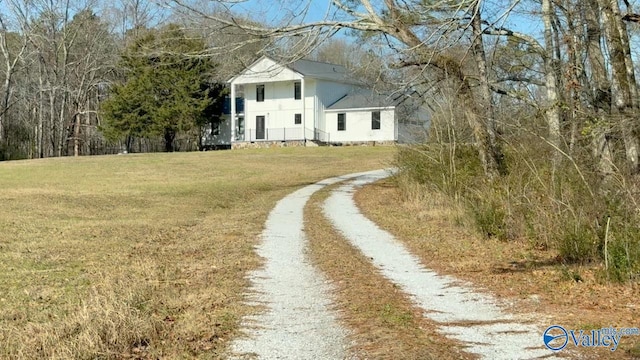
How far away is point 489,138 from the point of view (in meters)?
14.6

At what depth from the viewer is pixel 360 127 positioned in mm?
47469

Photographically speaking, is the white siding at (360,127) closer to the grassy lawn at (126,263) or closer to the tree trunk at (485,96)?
the grassy lawn at (126,263)

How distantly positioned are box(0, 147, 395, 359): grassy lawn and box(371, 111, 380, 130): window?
848 inches

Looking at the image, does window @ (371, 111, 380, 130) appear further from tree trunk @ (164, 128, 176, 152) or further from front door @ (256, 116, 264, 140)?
tree trunk @ (164, 128, 176, 152)

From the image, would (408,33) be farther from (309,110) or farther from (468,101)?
(309,110)

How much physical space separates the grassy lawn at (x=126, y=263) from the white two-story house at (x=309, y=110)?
71.4 feet

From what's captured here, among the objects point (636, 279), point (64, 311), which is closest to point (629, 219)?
point (636, 279)

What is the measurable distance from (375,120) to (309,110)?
5.22 m

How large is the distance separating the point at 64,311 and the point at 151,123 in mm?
44941

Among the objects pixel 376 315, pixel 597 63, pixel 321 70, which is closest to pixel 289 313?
pixel 376 315

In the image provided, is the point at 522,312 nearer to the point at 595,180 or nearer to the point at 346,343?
the point at 346,343

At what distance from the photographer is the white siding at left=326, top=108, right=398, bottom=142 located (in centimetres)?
4650

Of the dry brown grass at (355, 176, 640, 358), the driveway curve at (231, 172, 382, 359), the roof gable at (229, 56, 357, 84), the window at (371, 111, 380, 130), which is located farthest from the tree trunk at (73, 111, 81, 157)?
the driveway curve at (231, 172, 382, 359)

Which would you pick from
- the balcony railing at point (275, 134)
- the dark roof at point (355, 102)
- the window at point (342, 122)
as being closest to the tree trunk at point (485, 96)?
the dark roof at point (355, 102)
